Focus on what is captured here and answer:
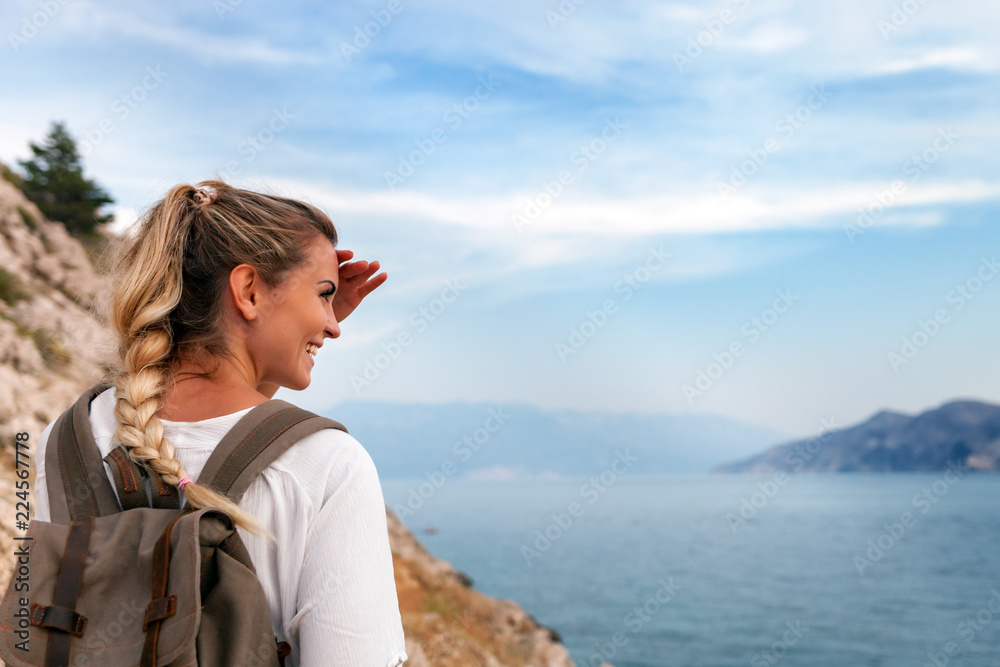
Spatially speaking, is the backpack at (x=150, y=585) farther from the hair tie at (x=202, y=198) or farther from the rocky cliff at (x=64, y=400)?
the rocky cliff at (x=64, y=400)

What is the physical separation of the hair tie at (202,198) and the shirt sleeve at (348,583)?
30.2 inches

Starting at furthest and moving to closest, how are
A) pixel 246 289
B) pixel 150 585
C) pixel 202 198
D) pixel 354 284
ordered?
pixel 354 284 < pixel 202 198 < pixel 246 289 < pixel 150 585

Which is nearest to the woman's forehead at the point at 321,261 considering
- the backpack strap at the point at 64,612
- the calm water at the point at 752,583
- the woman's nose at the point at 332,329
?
the woman's nose at the point at 332,329

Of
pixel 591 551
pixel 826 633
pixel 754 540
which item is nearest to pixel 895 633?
pixel 826 633

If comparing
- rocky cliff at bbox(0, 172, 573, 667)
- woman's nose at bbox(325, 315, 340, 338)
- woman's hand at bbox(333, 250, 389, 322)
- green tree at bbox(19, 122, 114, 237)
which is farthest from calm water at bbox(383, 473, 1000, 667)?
woman's nose at bbox(325, 315, 340, 338)

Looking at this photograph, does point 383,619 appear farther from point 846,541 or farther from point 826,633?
point 846,541

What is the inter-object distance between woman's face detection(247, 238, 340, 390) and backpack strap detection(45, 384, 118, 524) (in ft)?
1.31

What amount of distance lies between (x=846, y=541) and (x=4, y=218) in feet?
283

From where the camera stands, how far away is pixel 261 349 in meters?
1.72

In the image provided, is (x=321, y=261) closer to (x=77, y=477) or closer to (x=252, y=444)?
(x=252, y=444)

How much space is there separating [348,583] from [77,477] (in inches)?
25.1

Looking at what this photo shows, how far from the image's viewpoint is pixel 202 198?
5.95 ft

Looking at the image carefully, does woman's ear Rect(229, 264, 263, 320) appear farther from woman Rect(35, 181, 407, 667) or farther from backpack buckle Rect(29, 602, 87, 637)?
backpack buckle Rect(29, 602, 87, 637)

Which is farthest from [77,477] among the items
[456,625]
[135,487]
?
[456,625]
